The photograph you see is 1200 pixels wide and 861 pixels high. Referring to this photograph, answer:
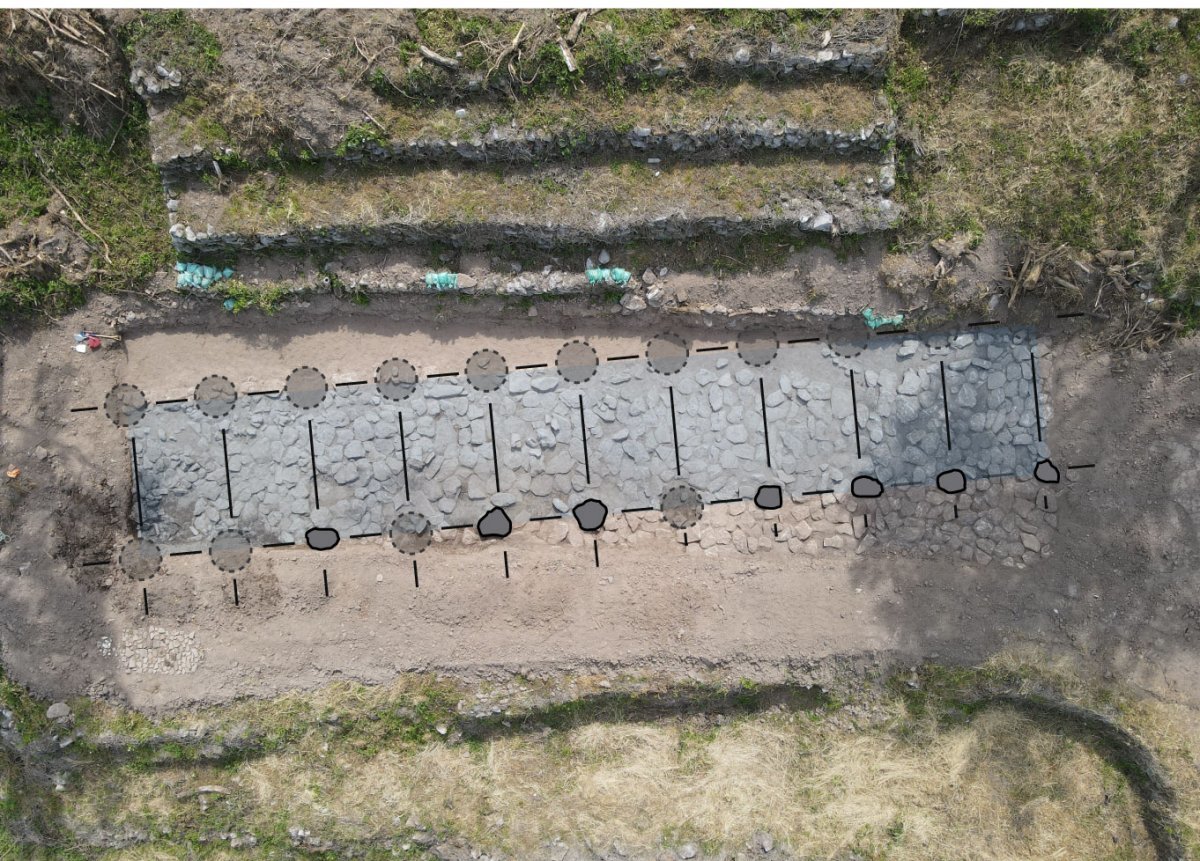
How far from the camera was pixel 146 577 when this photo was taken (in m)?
9.98

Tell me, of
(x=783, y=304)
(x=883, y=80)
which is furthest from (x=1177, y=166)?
(x=783, y=304)

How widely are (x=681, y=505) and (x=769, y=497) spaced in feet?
4.47

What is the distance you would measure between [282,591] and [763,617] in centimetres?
733

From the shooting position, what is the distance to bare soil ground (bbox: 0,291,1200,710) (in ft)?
32.2

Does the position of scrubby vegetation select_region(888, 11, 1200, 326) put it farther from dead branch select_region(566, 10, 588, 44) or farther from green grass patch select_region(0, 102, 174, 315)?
green grass patch select_region(0, 102, 174, 315)

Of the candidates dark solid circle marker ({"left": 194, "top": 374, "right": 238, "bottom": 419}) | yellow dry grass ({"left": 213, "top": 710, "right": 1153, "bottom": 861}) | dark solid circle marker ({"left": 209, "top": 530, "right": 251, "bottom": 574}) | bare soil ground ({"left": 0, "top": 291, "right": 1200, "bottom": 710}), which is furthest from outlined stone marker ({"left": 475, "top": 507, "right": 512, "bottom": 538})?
dark solid circle marker ({"left": 194, "top": 374, "right": 238, "bottom": 419})

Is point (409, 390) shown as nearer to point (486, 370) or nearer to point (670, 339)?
point (486, 370)

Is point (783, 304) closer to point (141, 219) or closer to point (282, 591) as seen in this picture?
point (282, 591)

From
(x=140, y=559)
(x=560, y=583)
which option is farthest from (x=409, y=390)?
(x=140, y=559)

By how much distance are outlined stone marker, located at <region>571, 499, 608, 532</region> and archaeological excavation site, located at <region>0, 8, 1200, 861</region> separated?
0.18ft

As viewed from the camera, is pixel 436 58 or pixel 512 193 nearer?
pixel 436 58

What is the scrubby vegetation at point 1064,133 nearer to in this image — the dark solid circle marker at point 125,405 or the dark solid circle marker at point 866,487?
the dark solid circle marker at point 866,487

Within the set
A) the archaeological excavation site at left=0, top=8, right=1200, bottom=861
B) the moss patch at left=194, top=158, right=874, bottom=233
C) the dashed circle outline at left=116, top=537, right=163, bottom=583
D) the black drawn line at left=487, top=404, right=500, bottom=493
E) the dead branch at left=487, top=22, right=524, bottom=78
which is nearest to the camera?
the dead branch at left=487, top=22, right=524, bottom=78

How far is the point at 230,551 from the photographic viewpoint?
32.8 feet
